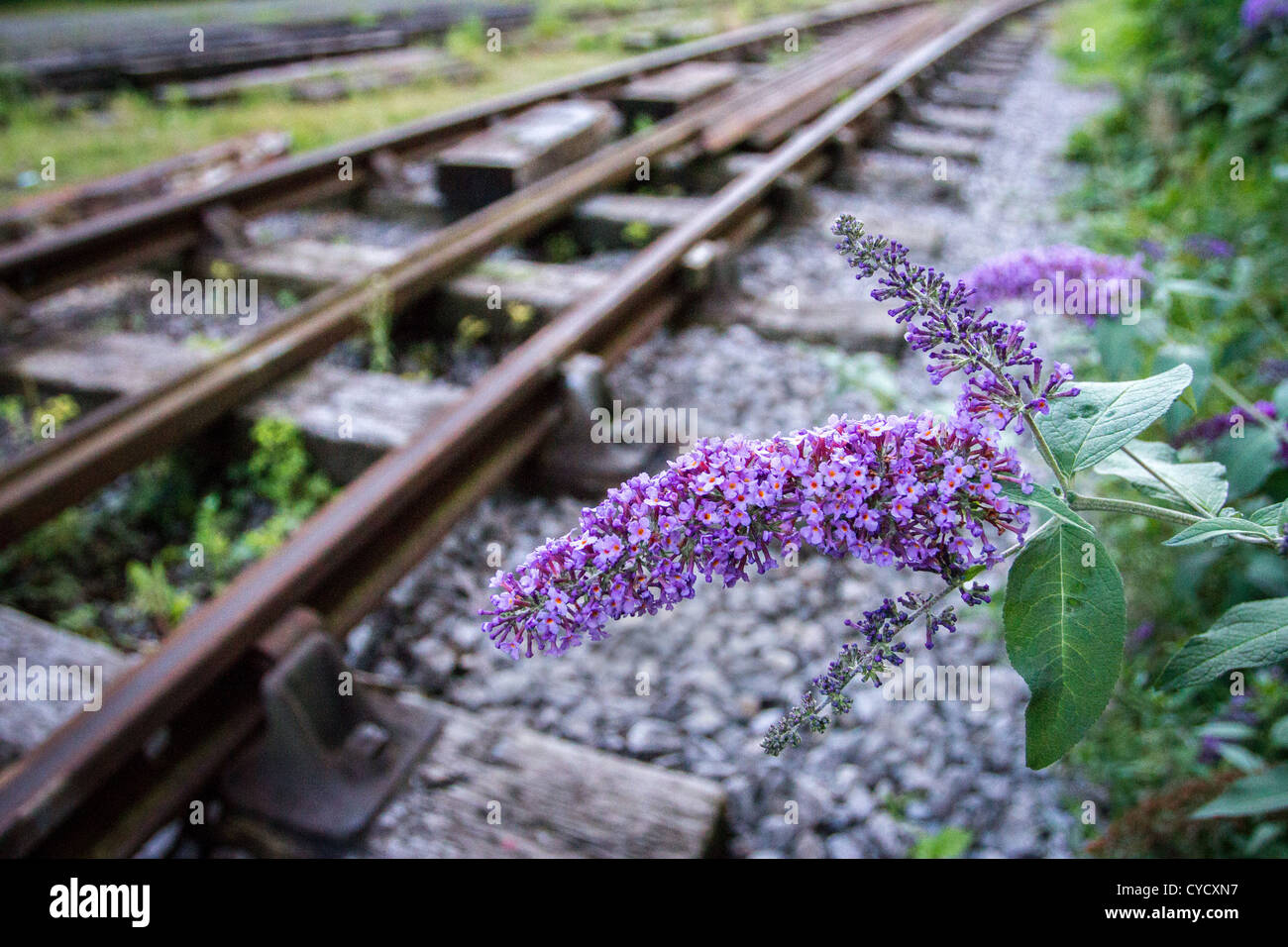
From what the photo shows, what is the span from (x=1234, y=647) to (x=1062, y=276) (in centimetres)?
98

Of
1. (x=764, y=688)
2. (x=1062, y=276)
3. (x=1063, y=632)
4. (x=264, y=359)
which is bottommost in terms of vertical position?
(x=764, y=688)

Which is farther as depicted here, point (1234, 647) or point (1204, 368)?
point (1204, 368)

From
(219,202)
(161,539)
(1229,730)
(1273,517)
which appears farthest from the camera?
(219,202)

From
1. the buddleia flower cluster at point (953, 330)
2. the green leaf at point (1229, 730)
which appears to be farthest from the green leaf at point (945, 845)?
the buddleia flower cluster at point (953, 330)

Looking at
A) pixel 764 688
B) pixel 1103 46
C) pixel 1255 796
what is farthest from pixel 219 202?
pixel 1103 46

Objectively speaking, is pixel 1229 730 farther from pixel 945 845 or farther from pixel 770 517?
pixel 770 517

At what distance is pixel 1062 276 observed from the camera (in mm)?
1817

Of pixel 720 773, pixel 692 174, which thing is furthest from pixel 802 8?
pixel 720 773

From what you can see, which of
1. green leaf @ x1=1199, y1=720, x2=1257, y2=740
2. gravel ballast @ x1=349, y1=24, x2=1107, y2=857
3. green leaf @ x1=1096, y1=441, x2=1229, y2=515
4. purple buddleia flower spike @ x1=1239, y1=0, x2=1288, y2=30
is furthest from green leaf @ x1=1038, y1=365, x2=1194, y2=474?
purple buddleia flower spike @ x1=1239, y1=0, x2=1288, y2=30

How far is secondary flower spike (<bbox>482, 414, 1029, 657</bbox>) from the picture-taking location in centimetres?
91

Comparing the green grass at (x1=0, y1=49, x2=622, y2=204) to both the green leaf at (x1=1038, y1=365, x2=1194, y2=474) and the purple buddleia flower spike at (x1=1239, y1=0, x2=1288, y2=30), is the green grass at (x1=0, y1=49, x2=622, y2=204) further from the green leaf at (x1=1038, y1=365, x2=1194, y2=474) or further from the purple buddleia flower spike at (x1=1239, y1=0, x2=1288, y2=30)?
the green leaf at (x1=1038, y1=365, x2=1194, y2=474)

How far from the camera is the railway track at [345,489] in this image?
184 centimetres

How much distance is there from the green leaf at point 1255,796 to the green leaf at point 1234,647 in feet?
1.80

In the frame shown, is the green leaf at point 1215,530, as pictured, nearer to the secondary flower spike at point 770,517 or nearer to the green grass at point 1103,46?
the secondary flower spike at point 770,517
